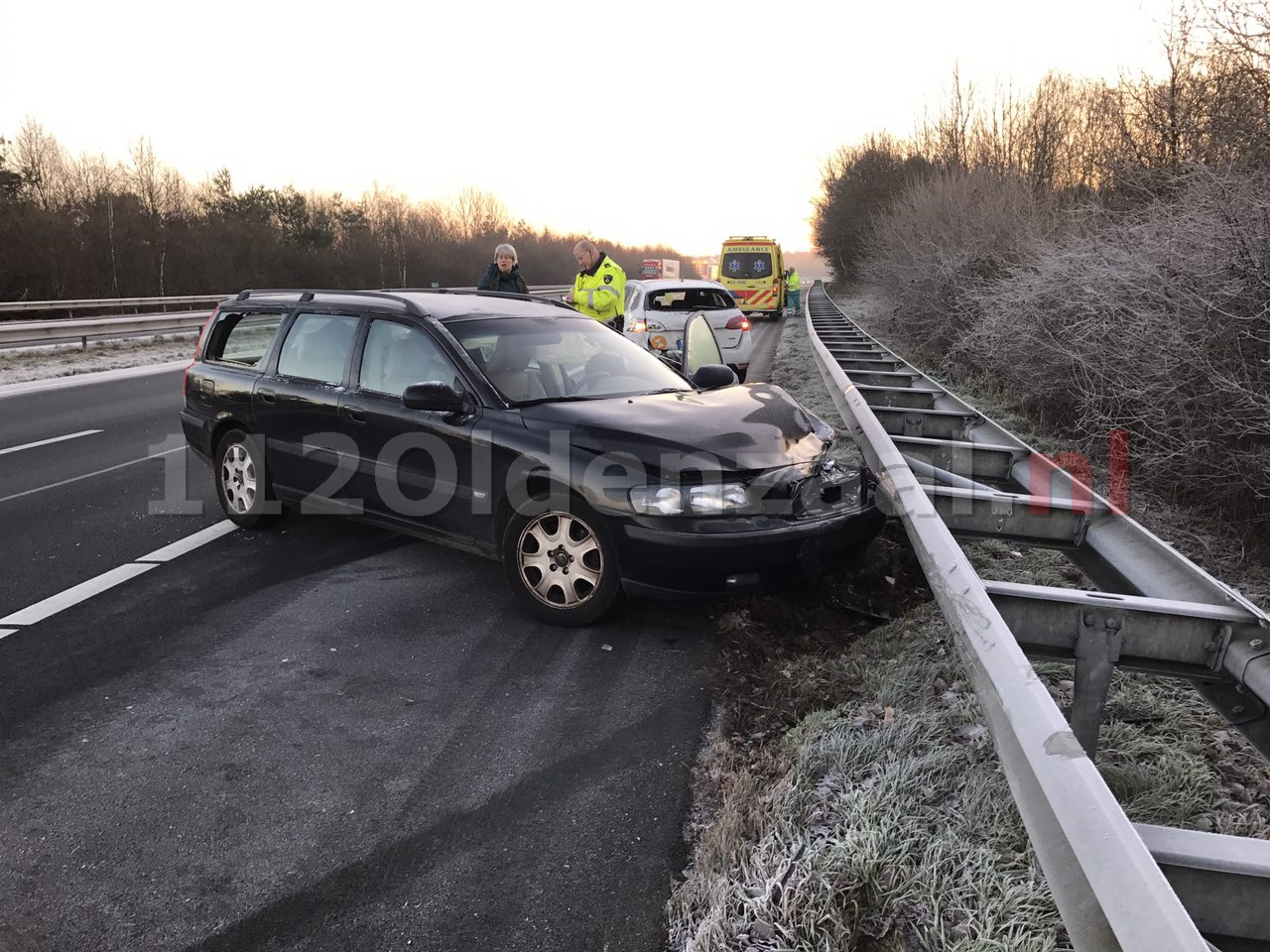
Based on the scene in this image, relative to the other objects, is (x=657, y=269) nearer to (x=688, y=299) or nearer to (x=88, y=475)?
(x=688, y=299)

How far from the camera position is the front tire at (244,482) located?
19.4ft

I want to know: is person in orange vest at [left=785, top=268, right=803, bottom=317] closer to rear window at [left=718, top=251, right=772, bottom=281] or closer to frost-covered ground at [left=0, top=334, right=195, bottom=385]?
rear window at [left=718, top=251, right=772, bottom=281]

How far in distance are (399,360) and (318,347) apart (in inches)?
31.1

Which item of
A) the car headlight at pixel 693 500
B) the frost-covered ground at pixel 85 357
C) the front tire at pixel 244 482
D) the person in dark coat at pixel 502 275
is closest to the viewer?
the car headlight at pixel 693 500

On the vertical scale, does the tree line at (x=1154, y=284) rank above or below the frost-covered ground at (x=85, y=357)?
above

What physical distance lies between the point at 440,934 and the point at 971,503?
2738 millimetres

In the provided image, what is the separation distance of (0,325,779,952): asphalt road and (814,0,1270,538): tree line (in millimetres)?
3421

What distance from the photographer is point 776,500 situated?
4121 millimetres

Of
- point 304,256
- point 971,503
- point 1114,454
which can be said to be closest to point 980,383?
point 1114,454

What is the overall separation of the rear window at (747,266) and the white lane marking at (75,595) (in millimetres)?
28387

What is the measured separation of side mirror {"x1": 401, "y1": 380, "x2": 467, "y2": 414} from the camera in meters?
4.57

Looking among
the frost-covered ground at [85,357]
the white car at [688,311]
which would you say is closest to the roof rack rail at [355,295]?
the white car at [688,311]

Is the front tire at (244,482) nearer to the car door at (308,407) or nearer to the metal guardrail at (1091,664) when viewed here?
the car door at (308,407)

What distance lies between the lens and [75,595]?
16.1 ft
